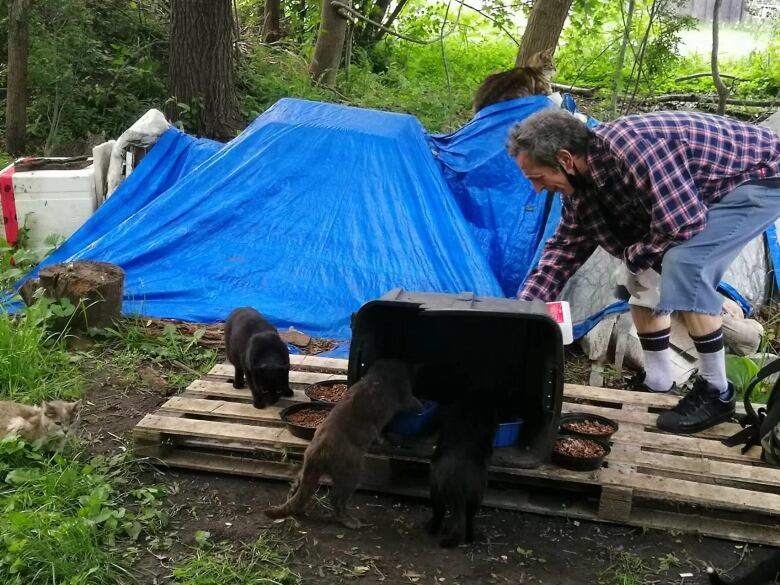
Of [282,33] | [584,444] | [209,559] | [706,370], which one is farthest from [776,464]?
[282,33]

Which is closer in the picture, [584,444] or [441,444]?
[441,444]

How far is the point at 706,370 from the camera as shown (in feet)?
11.5

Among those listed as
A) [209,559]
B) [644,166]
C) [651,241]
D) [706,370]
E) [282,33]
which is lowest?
[209,559]

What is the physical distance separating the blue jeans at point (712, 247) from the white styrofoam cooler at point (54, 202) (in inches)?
172

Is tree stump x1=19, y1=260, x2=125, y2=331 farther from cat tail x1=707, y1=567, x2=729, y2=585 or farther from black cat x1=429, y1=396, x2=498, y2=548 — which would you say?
cat tail x1=707, y1=567, x2=729, y2=585

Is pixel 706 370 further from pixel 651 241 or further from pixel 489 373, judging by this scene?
pixel 489 373

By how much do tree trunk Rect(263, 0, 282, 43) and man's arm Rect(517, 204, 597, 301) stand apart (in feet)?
31.8

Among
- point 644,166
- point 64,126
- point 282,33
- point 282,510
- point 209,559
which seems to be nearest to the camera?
point 209,559

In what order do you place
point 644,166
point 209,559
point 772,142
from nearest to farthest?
1. point 209,559
2. point 644,166
3. point 772,142

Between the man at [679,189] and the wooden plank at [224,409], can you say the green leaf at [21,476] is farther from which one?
the man at [679,189]

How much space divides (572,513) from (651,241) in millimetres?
1192

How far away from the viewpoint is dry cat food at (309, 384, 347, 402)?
3.67 meters

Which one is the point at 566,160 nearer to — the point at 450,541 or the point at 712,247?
the point at 712,247

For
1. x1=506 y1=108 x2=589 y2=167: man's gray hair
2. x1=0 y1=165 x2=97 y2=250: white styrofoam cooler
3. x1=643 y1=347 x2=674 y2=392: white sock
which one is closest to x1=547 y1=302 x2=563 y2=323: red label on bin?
x1=506 y1=108 x2=589 y2=167: man's gray hair
